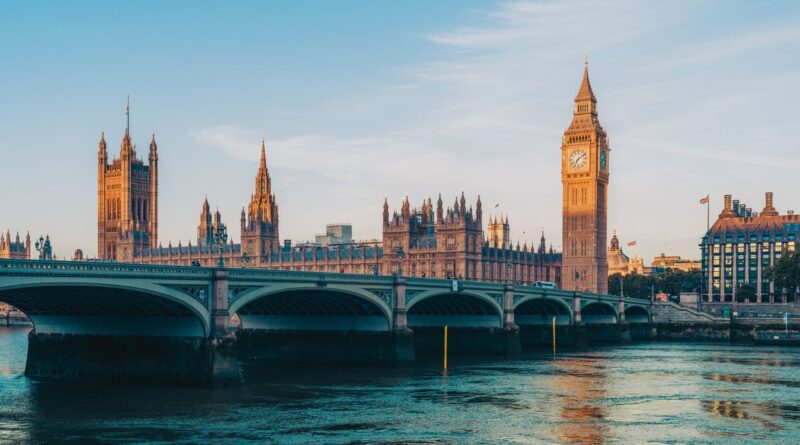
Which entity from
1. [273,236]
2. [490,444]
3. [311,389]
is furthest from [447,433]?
[273,236]

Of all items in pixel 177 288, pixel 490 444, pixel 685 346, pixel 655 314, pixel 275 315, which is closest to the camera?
pixel 490 444

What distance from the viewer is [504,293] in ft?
305

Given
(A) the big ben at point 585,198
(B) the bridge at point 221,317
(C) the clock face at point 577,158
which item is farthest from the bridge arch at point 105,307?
(C) the clock face at point 577,158

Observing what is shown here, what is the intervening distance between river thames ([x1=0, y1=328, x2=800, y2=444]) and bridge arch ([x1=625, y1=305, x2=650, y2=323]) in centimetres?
6021

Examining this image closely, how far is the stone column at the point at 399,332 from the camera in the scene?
7455cm

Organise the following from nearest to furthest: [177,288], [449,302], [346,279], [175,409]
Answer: [175,409]
[177,288]
[346,279]
[449,302]

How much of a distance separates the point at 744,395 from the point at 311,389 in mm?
24479

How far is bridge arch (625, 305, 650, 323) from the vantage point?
136375mm

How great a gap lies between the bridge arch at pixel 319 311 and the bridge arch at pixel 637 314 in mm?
67247

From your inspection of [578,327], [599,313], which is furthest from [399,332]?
[599,313]

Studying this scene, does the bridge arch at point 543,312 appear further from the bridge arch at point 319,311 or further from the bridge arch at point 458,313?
the bridge arch at point 319,311

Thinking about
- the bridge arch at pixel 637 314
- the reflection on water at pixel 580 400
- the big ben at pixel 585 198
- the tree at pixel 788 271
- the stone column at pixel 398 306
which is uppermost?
the big ben at pixel 585 198

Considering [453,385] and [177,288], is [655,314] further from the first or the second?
[177,288]

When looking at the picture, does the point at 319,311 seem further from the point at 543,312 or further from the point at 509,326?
the point at 543,312
